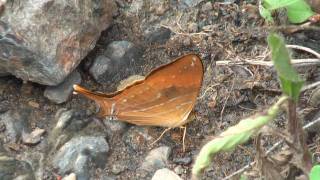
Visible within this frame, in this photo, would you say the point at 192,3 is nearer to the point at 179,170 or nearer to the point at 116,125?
the point at 116,125

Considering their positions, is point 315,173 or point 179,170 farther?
point 179,170

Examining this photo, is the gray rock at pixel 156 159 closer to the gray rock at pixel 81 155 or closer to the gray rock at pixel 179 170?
the gray rock at pixel 179 170

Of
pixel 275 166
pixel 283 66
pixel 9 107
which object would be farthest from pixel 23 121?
pixel 283 66

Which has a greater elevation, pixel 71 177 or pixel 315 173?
pixel 315 173

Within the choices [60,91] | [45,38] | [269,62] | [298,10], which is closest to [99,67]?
[60,91]

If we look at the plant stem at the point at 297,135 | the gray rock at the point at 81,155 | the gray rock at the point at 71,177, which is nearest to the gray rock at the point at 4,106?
the gray rock at the point at 81,155

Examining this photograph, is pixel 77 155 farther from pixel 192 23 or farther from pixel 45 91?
pixel 192 23

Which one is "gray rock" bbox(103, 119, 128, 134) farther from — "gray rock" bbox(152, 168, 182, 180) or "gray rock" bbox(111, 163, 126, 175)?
"gray rock" bbox(152, 168, 182, 180)
